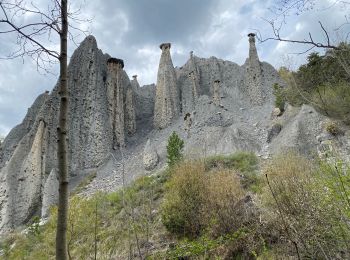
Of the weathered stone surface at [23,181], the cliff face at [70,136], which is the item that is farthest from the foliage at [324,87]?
the weathered stone surface at [23,181]

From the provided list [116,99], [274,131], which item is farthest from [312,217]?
[116,99]

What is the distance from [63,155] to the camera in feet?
11.6

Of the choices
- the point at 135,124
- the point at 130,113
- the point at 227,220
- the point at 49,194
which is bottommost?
the point at 227,220

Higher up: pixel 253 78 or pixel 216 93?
pixel 253 78

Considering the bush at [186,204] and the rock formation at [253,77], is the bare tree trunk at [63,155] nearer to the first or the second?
the bush at [186,204]

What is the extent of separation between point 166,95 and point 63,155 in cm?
2759

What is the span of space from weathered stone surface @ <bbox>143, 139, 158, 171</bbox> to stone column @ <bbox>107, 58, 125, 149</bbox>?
328 cm

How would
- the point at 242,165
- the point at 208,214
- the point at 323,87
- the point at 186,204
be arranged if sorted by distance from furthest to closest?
the point at 323,87 → the point at 242,165 → the point at 186,204 → the point at 208,214

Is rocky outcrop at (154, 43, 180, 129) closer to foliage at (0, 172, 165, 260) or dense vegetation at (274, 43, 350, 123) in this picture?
dense vegetation at (274, 43, 350, 123)

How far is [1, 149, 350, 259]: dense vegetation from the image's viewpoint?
7480mm

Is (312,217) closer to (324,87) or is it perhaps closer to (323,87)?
(324,87)

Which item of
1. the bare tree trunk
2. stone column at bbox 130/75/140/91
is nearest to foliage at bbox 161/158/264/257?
the bare tree trunk

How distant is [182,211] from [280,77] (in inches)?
810

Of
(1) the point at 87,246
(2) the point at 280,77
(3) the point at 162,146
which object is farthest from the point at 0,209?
(2) the point at 280,77
